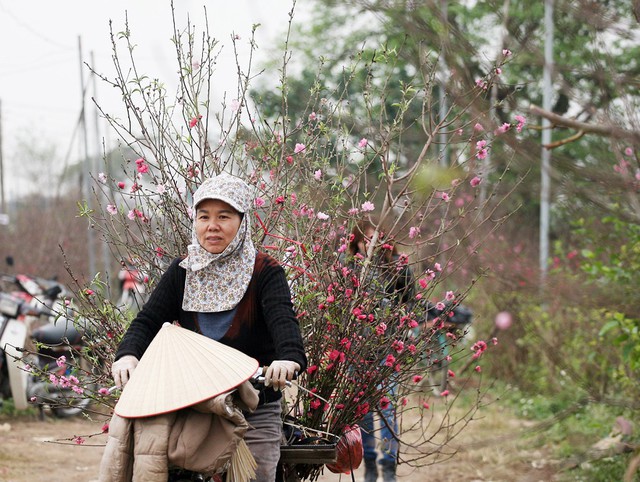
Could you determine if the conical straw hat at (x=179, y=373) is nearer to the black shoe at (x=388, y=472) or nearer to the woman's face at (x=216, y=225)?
the woman's face at (x=216, y=225)

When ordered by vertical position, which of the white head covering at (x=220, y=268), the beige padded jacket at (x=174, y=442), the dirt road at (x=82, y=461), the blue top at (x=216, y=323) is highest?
the white head covering at (x=220, y=268)

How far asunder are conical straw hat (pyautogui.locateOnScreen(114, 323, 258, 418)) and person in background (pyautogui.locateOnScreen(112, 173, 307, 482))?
256mm

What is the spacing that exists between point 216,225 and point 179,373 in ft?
2.26

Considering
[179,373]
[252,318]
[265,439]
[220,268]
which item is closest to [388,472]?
[265,439]

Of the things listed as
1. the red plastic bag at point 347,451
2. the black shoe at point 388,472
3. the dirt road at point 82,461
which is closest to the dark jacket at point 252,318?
the red plastic bag at point 347,451

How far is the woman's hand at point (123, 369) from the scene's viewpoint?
139 inches

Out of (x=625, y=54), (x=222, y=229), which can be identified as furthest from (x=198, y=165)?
(x=625, y=54)

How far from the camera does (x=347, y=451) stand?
4.55m

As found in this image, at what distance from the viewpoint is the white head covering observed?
3775mm

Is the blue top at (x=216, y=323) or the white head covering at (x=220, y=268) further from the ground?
the white head covering at (x=220, y=268)

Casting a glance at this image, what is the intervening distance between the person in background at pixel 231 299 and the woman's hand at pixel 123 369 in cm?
6

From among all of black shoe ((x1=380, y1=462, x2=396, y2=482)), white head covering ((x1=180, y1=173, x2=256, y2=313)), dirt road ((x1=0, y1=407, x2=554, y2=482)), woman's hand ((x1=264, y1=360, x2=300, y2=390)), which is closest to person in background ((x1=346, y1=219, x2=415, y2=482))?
black shoe ((x1=380, y1=462, x2=396, y2=482))

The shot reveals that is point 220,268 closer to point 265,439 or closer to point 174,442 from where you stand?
point 265,439

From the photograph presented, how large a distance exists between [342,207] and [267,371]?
2.00 meters
